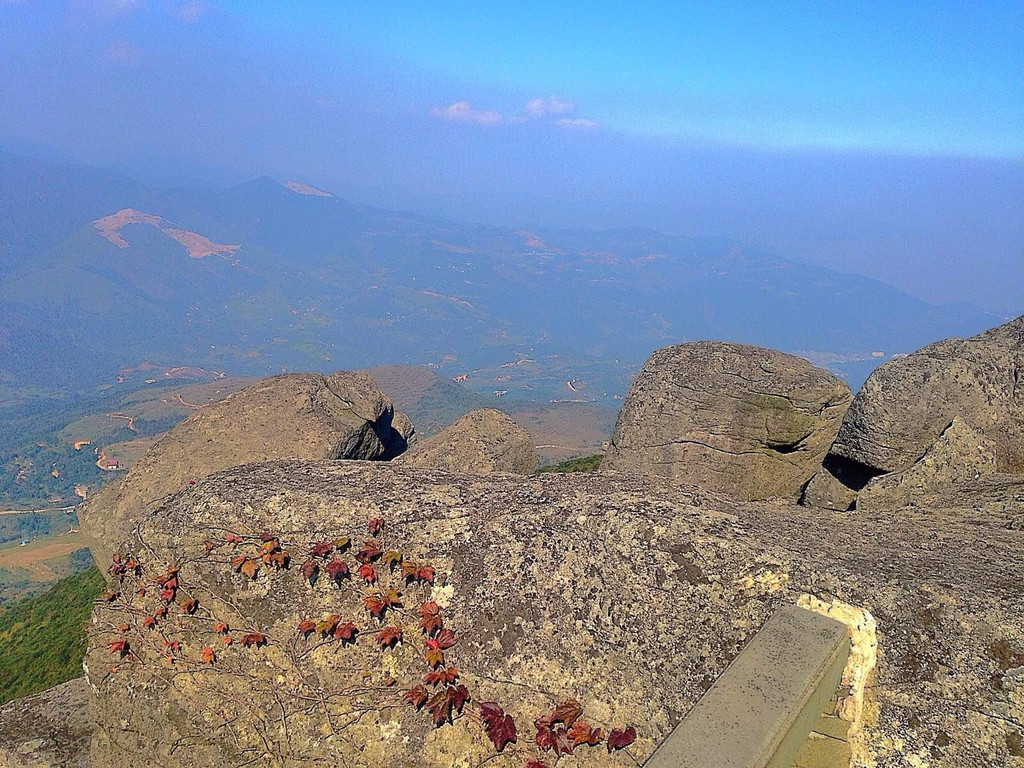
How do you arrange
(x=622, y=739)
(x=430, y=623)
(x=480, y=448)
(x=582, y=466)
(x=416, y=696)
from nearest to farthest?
(x=622, y=739) → (x=416, y=696) → (x=430, y=623) → (x=480, y=448) → (x=582, y=466)

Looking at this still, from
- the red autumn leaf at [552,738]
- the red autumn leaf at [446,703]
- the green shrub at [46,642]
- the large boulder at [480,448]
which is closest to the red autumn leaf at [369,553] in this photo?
the red autumn leaf at [446,703]

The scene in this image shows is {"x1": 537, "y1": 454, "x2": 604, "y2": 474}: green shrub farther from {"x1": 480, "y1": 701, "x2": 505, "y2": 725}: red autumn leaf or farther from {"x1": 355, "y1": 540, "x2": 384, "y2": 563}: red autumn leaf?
{"x1": 480, "y1": 701, "x2": 505, "y2": 725}: red autumn leaf

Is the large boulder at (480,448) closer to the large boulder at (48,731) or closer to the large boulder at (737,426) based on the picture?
the large boulder at (737,426)

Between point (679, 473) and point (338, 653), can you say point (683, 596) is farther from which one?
point (679, 473)

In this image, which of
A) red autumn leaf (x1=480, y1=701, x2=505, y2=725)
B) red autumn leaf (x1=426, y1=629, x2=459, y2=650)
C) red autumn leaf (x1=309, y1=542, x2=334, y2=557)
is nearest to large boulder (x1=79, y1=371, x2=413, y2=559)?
red autumn leaf (x1=309, y1=542, x2=334, y2=557)

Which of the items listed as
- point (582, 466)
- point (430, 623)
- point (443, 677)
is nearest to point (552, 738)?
point (443, 677)

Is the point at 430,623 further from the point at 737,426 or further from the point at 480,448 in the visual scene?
the point at 737,426
